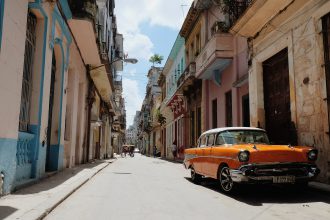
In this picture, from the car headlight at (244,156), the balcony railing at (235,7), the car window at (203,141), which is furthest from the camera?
the balcony railing at (235,7)

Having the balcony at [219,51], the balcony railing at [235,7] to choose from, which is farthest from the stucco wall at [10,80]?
the balcony at [219,51]

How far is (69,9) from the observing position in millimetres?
11875

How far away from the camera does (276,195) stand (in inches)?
285

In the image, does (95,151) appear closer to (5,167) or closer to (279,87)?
(279,87)

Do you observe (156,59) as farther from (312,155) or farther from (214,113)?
(312,155)

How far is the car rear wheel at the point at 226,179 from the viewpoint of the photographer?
7337mm

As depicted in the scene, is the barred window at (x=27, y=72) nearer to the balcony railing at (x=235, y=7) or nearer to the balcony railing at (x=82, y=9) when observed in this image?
the balcony railing at (x=82, y=9)

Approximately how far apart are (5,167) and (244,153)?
4.47m

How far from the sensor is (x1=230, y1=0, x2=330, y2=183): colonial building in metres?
8.96

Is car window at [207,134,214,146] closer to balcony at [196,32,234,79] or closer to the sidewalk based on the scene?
the sidewalk

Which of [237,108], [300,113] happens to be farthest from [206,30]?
[300,113]

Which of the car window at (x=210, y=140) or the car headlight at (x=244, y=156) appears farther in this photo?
the car window at (x=210, y=140)

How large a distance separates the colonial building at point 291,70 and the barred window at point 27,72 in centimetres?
666

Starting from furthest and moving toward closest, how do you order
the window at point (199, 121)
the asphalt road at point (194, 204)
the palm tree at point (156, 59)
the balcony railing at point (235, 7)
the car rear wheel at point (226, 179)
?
the palm tree at point (156, 59) → the window at point (199, 121) → the balcony railing at point (235, 7) → the car rear wheel at point (226, 179) → the asphalt road at point (194, 204)
